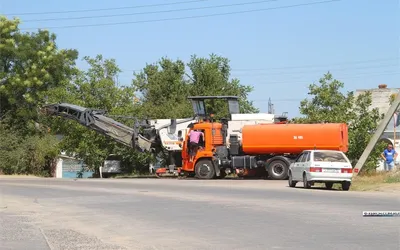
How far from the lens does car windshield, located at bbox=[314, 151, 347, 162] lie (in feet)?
81.3

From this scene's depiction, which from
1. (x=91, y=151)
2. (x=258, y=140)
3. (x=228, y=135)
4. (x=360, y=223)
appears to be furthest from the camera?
(x=91, y=151)

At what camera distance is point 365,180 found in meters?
28.8

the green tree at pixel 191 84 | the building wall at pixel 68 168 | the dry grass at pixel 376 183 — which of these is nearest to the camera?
the dry grass at pixel 376 183

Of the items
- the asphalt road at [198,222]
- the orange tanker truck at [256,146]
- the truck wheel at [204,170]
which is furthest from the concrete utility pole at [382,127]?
the truck wheel at [204,170]

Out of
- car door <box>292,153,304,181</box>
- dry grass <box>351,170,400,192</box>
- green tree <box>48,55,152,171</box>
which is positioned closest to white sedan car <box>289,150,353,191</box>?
car door <box>292,153,304,181</box>

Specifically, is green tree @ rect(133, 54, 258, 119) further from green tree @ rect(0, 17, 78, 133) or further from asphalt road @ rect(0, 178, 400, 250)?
asphalt road @ rect(0, 178, 400, 250)

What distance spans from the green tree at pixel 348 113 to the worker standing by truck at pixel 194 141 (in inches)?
313

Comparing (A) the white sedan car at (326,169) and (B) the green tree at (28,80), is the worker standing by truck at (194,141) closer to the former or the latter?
(A) the white sedan car at (326,169)

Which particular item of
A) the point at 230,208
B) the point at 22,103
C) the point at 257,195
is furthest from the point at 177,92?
the point at 230,208

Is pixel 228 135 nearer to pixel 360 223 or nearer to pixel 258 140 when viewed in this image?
pixel 258 140

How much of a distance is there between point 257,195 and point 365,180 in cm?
877

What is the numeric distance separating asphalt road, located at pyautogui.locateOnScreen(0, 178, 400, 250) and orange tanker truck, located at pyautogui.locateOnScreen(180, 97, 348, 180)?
403 inches

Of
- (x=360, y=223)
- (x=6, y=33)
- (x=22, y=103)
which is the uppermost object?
(x=6, y=33)

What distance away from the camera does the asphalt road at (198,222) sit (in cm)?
1105
